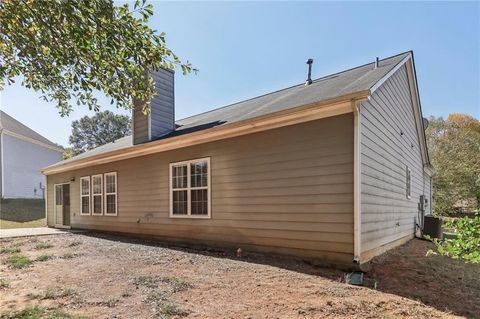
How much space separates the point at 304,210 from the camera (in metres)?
5.80

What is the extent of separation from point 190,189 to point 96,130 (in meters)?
38.5

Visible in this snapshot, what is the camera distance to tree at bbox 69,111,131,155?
41.5 m

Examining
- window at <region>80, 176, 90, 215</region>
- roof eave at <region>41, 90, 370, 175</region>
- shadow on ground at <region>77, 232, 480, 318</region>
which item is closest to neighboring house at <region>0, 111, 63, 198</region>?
window at <region>80, 176, 90, 215</region>

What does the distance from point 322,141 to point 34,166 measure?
24111 millimetres

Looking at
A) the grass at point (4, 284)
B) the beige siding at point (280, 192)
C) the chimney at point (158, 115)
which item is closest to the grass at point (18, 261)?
the grass at point (4, 284)

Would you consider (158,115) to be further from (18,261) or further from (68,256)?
(18,261)

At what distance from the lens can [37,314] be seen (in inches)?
133

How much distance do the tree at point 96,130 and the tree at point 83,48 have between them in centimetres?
3821

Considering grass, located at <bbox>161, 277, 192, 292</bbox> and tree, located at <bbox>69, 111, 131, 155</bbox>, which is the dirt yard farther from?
tree, located at <bbox>69, 111, 131, 155</bbox>

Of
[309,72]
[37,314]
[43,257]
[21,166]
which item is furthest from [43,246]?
[21,166]

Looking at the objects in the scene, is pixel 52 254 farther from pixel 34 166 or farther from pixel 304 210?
pixel 34 166

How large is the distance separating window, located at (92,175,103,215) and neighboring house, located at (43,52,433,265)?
441mm

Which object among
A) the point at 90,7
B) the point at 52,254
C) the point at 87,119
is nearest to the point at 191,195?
the point at 52,254

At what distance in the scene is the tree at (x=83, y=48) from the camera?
3.72 metres
